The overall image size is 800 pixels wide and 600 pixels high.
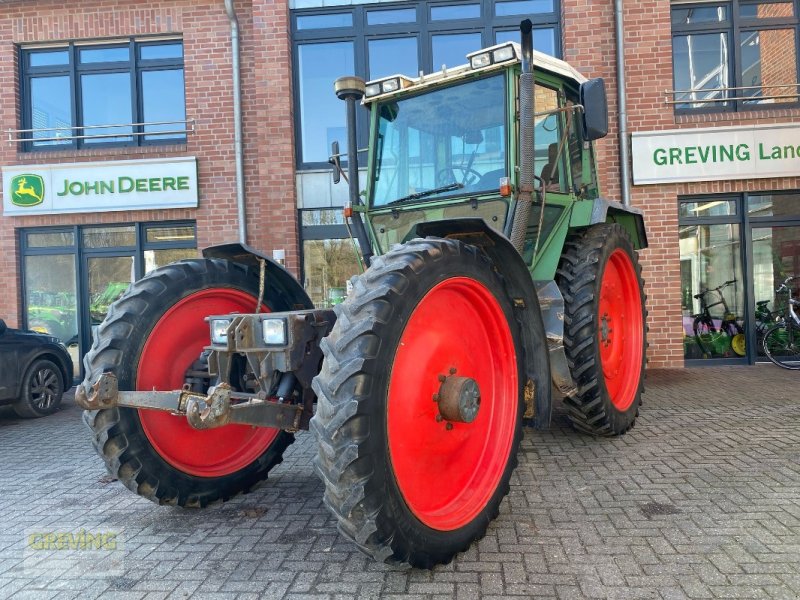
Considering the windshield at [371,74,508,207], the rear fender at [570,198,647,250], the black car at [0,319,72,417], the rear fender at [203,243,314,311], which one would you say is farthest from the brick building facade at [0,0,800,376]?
the rear fender at [203,243,314,311]

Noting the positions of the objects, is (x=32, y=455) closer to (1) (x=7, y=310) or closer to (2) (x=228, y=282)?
(2) (x=228, y=282)

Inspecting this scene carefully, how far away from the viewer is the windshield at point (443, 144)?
3775mm

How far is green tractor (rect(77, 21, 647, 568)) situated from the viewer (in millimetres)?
2312

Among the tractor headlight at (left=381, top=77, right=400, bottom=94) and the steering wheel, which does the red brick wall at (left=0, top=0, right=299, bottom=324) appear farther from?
the steering wheel

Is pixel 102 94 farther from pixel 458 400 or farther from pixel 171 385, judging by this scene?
pixel 458 400

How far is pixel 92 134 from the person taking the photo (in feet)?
29.4

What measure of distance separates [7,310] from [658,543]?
9.52 meters

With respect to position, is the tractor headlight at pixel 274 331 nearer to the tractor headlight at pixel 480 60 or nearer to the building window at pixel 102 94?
the tractor headlight at pixel 480 60

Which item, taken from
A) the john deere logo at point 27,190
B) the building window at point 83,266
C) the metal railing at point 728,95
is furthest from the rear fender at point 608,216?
the john deere logo at point 27,190

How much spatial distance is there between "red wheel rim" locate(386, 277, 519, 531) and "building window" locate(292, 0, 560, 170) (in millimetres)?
5827

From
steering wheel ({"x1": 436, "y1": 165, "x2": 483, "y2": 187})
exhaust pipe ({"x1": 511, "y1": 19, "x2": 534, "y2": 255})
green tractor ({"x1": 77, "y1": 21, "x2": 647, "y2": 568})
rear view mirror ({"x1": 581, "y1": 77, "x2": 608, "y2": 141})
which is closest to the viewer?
green tractor ({"x1": 77, "y1": 21, "x2": 647, "y2": 568})

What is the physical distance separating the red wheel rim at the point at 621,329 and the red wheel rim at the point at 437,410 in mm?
1810

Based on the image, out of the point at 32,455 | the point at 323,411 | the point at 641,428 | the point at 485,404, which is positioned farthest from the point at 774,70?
the point at 32,455

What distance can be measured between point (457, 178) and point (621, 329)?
7.29 ft
